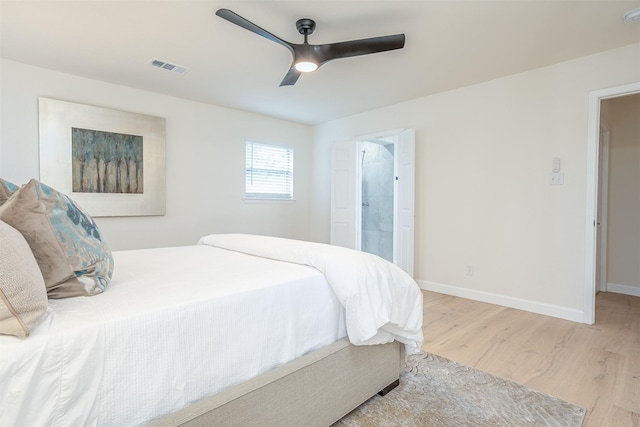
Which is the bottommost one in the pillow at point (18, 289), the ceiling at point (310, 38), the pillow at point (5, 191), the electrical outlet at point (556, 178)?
the pillow at point (18, 289)

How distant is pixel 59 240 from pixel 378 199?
5141mm

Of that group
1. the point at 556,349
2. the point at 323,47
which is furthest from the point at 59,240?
the point at 556,349

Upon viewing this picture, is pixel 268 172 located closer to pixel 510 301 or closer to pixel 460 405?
pixel 510 301

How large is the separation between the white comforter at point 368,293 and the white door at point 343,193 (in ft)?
9.76

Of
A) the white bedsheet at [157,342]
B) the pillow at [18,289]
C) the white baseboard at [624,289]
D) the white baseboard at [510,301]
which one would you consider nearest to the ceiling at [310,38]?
the white bedsheet at [157,342]

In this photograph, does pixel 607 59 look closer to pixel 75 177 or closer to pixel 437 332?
pixel 437 332

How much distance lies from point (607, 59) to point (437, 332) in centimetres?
279

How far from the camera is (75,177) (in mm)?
3475

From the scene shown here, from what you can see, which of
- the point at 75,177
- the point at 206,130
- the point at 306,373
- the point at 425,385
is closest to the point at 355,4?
the point at 306,373

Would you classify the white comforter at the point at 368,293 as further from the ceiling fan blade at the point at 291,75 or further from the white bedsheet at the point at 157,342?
the ceiling fan blade at the point at 291,75

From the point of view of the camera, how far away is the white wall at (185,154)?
321 cm

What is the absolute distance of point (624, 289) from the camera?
13.1ft

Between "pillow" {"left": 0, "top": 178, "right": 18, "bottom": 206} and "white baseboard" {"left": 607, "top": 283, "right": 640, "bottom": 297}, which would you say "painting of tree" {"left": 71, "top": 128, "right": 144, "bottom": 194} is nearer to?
"pillow" {"left": 0, "top": 178, "right": 18, "bottom": 206}

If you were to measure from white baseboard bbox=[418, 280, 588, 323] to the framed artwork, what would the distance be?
3.47 metres
